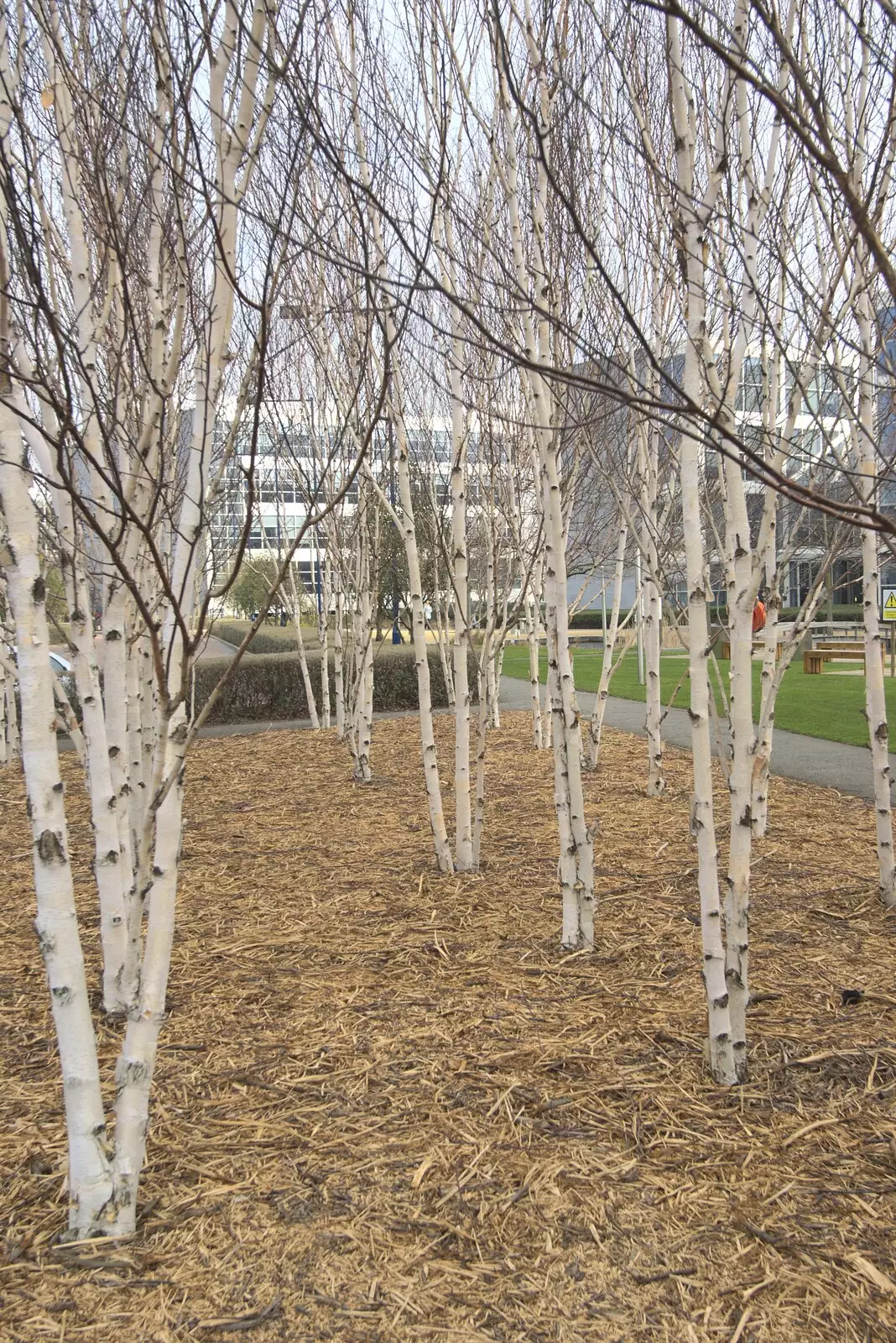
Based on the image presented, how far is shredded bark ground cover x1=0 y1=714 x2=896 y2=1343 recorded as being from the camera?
6.78 ft

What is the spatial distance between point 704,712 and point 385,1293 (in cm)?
178

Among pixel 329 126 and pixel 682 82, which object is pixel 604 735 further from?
pixel 682 82

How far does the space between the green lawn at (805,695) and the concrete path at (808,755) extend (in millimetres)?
377

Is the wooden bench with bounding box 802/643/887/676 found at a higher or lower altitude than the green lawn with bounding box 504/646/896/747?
higher

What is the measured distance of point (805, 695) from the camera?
49.1 ft

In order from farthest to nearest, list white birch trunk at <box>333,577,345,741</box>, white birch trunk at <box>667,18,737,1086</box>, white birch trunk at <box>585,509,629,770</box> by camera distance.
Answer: white birch trunk at <box>333,577,345,741</box>
white birch trunk at <box>585,509,629,770</box>
white birch trunk at <box>667,18,737,1086</box>

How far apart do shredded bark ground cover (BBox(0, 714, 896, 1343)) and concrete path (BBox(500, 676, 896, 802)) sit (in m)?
2.70

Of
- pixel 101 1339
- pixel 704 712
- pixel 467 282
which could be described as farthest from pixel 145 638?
pixel 101 1339

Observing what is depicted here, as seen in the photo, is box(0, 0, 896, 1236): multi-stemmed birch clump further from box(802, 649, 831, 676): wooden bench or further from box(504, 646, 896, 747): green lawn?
box(802, 649, 831, 676): wooden bench

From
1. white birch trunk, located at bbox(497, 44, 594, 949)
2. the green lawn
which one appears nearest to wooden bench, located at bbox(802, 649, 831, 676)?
the green lawn

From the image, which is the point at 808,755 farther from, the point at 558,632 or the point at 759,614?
the point at 759,614

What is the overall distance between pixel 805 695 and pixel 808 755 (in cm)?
570

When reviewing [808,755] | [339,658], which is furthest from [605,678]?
[339,658]

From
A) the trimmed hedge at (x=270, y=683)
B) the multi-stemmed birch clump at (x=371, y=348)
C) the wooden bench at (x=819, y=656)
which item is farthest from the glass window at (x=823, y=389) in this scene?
the wooden bench at (x=819, y=656)
